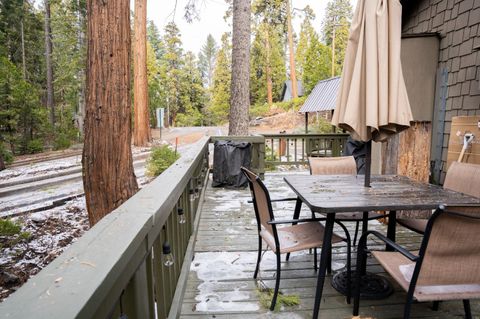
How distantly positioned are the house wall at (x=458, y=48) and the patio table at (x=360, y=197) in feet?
6.72

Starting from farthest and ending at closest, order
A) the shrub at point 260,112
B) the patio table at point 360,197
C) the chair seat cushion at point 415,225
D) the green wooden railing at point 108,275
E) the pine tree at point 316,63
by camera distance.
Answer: the pine tree at point 316,63, the shrub at point 260,112, the chair seat cushion at point 415,225, the patio table at point 360,197, the green wooden railing at point 108,275

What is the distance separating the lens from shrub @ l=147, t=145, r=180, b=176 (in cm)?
908

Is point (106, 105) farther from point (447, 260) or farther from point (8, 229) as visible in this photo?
point (447, 260)

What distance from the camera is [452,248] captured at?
160 cm

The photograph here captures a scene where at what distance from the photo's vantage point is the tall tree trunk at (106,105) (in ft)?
12.7

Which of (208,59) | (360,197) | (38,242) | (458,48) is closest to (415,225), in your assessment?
(360,197)

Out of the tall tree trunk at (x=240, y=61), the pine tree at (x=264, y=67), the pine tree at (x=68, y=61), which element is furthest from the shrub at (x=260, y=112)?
the tall tree trunk at (x=240, y=61)

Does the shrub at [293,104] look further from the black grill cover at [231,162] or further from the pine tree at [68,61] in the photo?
the black grill cover at [231,162]

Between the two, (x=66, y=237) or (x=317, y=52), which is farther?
(x=317, y=52)

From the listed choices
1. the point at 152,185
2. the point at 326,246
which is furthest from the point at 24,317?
the point at 326,246

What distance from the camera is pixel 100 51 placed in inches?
153

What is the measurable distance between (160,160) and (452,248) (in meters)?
8.29

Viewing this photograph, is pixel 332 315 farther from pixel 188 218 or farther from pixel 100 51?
pixel 100 51

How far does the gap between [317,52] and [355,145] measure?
2772 cm
